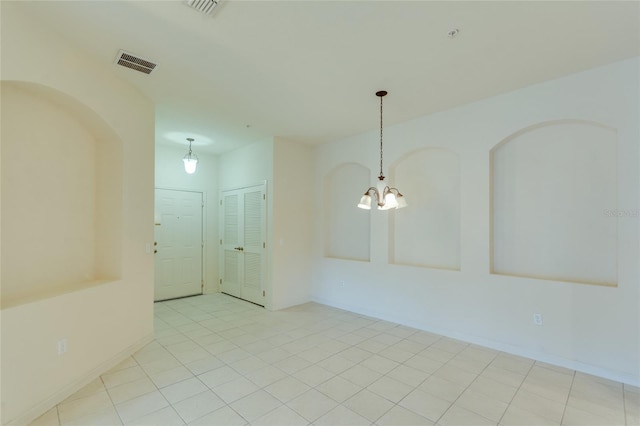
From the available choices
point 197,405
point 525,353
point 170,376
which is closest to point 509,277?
point 525,353

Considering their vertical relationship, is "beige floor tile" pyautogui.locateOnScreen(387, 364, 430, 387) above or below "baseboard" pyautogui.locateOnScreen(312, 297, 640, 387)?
below

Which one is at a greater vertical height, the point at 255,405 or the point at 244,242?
the point at 244,242

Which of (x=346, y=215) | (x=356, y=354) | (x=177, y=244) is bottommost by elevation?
(x=356, y=354)

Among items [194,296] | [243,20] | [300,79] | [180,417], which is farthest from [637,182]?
[194,296]

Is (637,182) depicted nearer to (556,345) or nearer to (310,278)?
(556,345)

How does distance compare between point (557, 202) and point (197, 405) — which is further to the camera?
point (557, 202)

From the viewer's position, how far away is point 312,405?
7.87ft

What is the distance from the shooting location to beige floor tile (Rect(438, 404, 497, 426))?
218 centimetres

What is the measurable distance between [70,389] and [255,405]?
1.62 m

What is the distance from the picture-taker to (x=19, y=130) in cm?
239

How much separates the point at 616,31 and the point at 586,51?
27 centimetres

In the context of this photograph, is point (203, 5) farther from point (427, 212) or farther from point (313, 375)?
point (427, 212)

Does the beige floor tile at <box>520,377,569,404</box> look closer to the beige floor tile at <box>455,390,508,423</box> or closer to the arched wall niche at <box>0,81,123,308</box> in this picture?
the beige floor tile at <box>455,390,508,423</box>

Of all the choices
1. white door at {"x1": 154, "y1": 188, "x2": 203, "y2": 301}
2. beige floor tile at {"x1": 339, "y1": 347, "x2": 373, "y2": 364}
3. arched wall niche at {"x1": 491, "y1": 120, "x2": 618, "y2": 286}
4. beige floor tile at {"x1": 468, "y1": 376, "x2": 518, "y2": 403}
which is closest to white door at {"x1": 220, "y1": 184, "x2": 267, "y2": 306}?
white door at {"x1": 154, "y1": 188, "x2": 203, "y2": 301}
